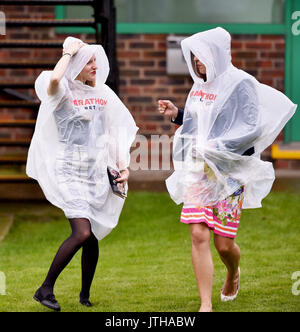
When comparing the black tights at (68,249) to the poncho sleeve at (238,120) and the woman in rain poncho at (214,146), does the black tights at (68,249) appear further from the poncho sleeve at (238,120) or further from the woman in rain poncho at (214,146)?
the poncho sleeve at (238,120)

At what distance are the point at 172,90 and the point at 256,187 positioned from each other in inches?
146

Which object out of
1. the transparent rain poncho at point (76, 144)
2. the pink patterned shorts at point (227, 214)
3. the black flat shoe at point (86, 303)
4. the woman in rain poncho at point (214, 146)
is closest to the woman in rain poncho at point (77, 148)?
the transparent rain poncho at point (76, 144)

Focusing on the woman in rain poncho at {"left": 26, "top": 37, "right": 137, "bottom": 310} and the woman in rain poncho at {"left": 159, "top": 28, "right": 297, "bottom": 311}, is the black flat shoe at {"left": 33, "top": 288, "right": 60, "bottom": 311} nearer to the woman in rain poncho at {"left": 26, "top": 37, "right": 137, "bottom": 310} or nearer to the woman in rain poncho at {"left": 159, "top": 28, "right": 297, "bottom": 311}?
the woman in rain poncho at {"left": 26, "top": 37, "right": 137, "bottom": 310}

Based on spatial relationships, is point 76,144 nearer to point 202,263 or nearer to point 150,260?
point 202,263

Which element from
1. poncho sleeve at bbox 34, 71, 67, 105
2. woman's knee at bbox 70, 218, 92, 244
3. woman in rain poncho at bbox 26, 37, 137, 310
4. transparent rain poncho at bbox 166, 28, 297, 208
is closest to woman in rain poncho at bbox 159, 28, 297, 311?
transparent rain poncho at bbox 166, 28, 297, 208

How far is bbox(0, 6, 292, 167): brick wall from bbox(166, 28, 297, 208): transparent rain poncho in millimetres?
3683

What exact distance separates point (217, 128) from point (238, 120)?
0.44 feet

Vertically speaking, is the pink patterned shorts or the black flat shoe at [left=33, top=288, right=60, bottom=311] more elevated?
the pink patterned shorts

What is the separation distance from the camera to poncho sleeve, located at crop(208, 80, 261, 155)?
476 cm

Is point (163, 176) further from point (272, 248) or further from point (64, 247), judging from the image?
point (64, 247)

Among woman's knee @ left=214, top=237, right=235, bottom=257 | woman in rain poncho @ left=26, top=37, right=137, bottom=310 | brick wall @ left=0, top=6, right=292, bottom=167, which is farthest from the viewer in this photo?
brick wall @ left=0, top=6, right=292, bottom=167

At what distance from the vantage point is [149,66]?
8.62 metres

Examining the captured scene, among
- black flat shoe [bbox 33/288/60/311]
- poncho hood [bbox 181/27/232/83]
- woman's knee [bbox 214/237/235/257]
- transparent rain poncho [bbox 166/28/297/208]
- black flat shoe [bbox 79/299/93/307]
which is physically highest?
poncho hood [bbox 181/27/232/83]
